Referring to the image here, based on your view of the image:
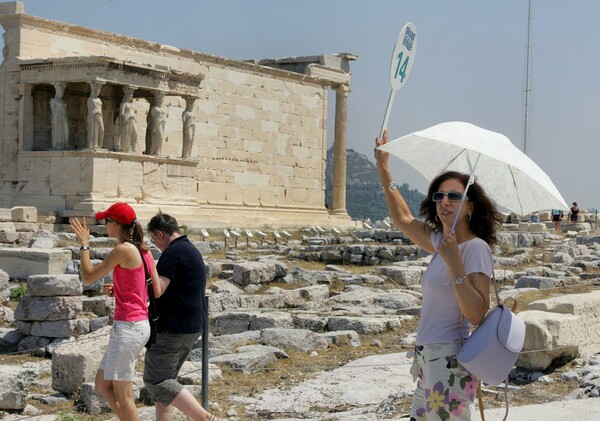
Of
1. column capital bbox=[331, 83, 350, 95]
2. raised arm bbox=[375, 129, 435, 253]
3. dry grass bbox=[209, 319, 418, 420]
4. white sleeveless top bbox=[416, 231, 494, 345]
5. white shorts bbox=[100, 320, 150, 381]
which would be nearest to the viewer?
white sleeveless top bbox=[416, 231, 494, 345]

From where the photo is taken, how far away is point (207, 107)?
27.6 meters

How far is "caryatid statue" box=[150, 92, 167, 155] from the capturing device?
23828 mm

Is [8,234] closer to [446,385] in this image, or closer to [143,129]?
[143,129]

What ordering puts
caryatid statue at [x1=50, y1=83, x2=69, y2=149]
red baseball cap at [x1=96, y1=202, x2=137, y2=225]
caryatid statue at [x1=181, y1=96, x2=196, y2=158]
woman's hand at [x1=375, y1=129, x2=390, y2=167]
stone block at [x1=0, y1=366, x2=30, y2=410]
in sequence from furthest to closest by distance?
caryatid statue at [x1=181, y1=96, x2=196, y2=158], caryatid statue at [x1=50, y1=83, x2=69, y2=149], stone block at [x1=0, y1=366, x2=30, y2=410], red baseball cap at [x1=96, y1=202, x2=137, y2=225], woman's hand at [x1=375, y1=129, x2=390, y2=167]

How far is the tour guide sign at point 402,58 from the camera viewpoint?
16.5ft

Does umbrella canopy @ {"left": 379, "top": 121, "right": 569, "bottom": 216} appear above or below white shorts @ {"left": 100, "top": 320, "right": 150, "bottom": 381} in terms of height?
above

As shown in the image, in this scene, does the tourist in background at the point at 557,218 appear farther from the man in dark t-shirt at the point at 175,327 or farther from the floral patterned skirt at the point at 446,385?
the floral patterned skirt at the point at 446,385

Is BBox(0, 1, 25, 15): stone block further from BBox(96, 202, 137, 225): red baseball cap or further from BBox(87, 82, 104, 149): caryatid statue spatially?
BBox(96, 202, 137, 225): red baseball cap

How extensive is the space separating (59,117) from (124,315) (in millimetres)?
16782

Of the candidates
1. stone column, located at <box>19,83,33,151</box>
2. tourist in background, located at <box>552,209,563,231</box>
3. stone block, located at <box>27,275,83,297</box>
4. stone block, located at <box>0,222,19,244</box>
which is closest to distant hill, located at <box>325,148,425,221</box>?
tourist in background, located at <box>552,209,563,231</box>

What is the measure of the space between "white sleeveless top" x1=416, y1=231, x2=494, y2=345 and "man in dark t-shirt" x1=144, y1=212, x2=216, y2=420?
6.44 ft

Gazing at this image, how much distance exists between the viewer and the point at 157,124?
78.4 feet

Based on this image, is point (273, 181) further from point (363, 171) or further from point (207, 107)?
point (363, 171)

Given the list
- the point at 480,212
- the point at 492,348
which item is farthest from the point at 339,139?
the point at 492,348
